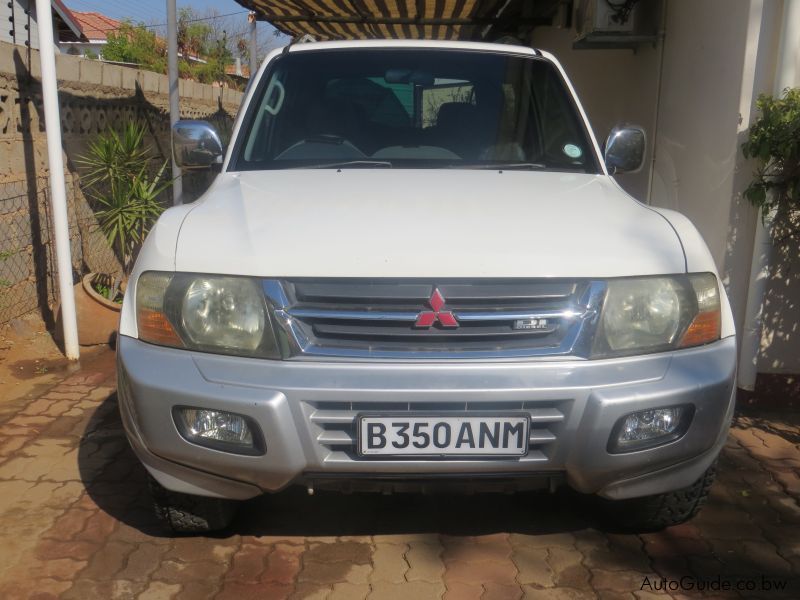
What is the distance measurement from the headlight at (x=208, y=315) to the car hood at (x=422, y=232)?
55 millimetres

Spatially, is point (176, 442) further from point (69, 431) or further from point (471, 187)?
point (69, 431)

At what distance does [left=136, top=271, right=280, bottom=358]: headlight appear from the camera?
8.19 ft

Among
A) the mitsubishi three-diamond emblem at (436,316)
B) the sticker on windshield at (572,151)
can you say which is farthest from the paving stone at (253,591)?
the sticker on windshield at (572,151)

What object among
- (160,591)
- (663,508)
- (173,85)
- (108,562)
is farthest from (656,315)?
(173,85)

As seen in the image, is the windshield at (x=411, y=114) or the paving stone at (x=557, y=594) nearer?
the paving stone at (x=557, y=594)

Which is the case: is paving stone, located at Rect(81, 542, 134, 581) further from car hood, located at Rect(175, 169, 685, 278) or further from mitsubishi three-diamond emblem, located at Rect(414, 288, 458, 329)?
mitsubishi three-diamond emblem, located at Rect(414, 288, 458, 329)

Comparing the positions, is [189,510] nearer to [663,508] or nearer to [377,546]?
[377,546]

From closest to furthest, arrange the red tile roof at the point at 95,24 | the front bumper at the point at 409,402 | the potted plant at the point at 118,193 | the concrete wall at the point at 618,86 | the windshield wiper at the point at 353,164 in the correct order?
1. the front bumper at the point at 409,402
2. the windshield wiper at the point at 353,164
3. the concrete wall at the point at 618,86
4. the potted plant at the point at 118,193
5. the red tile roof at the point at 95,24

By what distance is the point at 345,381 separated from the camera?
239 cm

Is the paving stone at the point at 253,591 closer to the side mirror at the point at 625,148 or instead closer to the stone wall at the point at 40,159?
the side mirror at the point at 625,148

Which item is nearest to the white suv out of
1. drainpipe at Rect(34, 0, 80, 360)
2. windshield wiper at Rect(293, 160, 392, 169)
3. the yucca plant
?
windshield wiper at Rect(293, 160, 392, 169)

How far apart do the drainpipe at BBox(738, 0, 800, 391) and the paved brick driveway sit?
0.68 m

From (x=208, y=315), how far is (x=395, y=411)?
67 cm

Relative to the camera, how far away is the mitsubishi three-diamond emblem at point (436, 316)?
246cm
